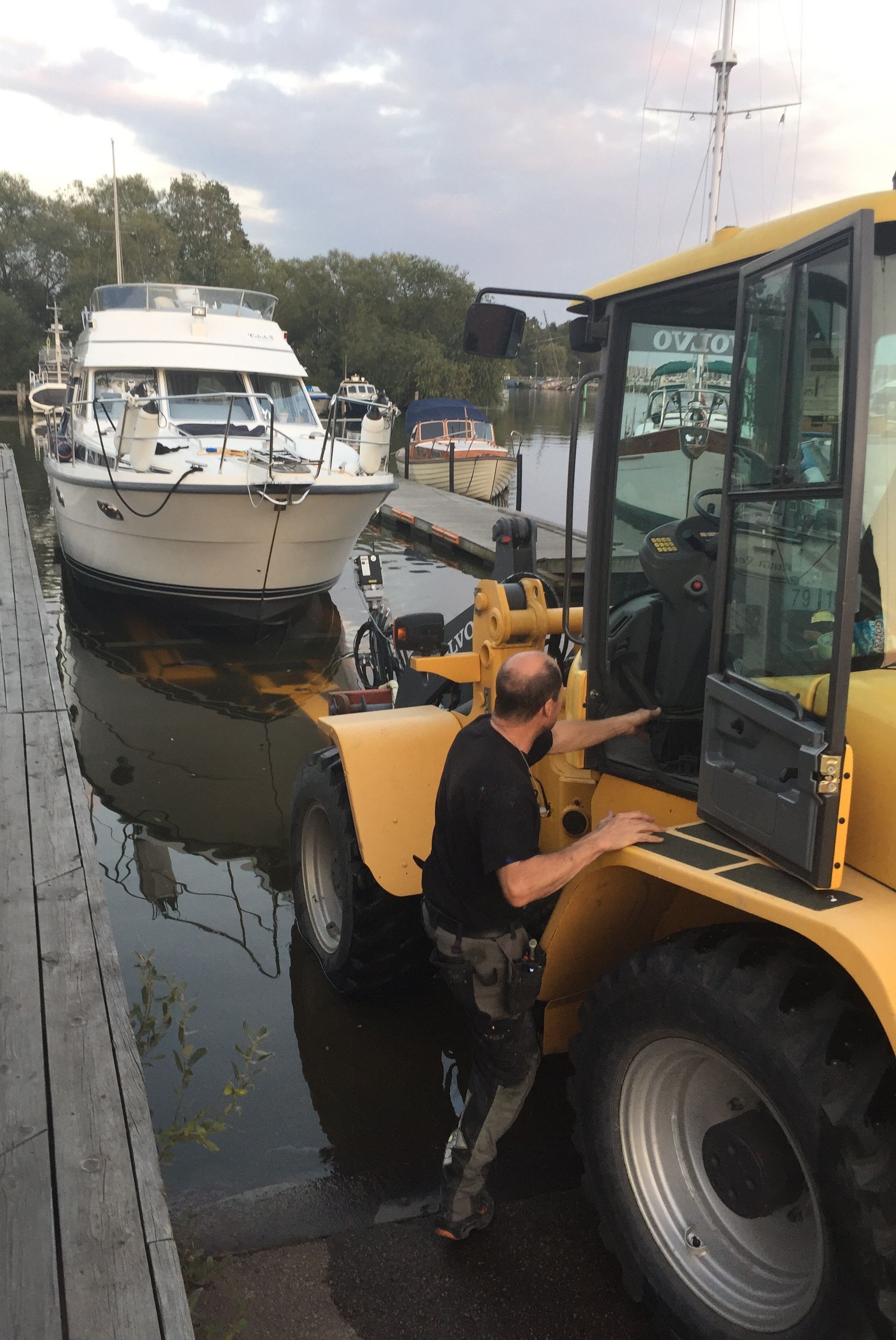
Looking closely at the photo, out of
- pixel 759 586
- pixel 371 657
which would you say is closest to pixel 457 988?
pixel 759 586

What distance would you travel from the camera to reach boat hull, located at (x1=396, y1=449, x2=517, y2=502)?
25.0m

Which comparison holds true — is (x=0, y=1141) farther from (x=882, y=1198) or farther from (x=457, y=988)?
(x=882, y=1198)

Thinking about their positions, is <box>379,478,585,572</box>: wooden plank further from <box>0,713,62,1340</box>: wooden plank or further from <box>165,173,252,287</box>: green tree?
<box>165,173,252,287</box>: green tree

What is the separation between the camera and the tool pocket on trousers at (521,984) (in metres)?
2.56

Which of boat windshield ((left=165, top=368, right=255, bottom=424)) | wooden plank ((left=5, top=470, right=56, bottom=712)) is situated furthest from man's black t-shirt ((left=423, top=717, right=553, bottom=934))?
boat windshield ((left=165, top=368, right=255, bottom=424))

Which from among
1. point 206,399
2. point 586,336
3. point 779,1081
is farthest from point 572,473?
point 206,399

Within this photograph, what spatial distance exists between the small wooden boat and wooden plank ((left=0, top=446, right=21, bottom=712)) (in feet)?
45.9

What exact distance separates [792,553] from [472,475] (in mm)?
23655

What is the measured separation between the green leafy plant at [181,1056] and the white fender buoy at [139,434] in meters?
6.97

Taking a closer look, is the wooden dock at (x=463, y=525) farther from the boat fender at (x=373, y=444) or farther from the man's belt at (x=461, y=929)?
the man's belt at (x=461, y=929)

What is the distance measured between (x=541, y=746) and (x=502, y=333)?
123 centimetres

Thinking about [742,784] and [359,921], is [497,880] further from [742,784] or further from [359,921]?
[359,921]

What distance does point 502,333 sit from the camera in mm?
2867

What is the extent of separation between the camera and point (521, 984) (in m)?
2.56
